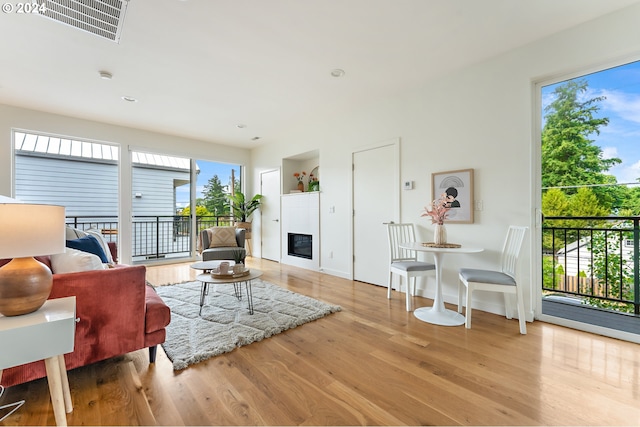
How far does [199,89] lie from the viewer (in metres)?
3.50

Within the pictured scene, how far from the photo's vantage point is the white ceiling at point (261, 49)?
2.12 m

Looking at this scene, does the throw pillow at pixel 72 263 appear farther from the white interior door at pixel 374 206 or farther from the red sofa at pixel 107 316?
the white interior door at pixel 374 206

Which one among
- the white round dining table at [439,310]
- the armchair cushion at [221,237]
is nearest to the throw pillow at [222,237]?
the armchair cushion at [221,237]

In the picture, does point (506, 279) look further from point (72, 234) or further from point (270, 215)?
point (270, 215)

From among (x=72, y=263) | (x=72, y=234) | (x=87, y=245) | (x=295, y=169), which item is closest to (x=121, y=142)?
(x=72, y=234)

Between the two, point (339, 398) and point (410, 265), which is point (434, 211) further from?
point (339, 398)

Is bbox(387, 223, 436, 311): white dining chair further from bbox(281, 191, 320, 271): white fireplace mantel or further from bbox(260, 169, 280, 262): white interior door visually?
bbox(260, 169, 280, 262): white interior door

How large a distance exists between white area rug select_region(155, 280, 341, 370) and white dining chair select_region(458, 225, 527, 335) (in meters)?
1.27

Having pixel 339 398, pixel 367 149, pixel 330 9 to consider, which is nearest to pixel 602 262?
pixel 367 149

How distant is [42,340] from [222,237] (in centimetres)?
356

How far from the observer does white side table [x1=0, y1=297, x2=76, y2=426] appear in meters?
1.11

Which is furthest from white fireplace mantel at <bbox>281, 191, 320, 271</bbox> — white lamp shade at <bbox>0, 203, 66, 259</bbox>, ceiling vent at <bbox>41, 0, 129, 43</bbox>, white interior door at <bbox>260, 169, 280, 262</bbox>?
white lamp shade at <bbox>0, 203, 66, 259</bbox>

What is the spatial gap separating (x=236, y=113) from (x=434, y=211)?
134 inches

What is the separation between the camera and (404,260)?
323 centimetres
